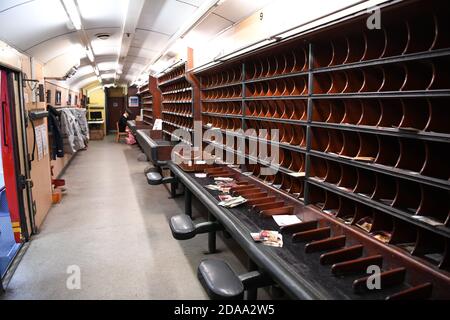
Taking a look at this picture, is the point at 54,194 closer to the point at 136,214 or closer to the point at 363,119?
the point at 136,214

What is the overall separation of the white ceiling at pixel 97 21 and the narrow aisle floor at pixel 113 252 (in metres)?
2.28

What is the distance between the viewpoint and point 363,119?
76.8 inches

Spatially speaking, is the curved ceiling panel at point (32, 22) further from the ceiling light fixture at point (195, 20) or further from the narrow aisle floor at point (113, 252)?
the narrow aisle floor at point (113, 252)

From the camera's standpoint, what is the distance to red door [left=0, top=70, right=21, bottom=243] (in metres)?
3.39

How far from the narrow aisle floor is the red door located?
36cm

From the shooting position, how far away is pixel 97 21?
485cm

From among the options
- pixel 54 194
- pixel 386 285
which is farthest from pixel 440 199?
pixel 54 194

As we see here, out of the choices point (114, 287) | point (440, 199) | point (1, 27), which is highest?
point (1, 27)

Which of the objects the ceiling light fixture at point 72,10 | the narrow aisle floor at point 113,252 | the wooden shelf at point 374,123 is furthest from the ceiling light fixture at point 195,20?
the narrow aisle floor at point 113,252

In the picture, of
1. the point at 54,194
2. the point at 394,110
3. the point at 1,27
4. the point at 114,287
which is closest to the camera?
the point at 394,110

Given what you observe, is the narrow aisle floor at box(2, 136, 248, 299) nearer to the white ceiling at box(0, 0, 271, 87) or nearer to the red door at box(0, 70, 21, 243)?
the red door at box(0, 70, 21, 243)

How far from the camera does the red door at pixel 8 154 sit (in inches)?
134

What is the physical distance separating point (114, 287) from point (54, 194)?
3.04 meters
